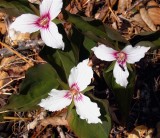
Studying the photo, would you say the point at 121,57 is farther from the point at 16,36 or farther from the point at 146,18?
the point at 16,36

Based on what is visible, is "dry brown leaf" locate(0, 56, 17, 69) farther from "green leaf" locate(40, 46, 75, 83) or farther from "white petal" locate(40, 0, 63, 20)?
"white petal" locate(40, 0, 63, 20)

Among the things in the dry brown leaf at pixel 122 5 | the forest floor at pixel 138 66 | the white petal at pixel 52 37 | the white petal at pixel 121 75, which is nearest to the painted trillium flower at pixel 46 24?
the white petal at pixel 52 37

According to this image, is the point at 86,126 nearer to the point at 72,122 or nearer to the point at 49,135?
the point at 72,122

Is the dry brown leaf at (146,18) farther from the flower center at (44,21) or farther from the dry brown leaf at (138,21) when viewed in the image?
the flower center at (44,21)

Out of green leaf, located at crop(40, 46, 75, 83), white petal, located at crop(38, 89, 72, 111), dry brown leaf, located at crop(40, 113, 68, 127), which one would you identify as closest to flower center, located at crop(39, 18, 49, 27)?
green leaf, located at crop(40, 46, 75, 83)

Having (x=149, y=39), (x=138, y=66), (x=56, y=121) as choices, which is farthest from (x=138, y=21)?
(x=56, y=121)

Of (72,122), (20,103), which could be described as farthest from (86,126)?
(20,103)
